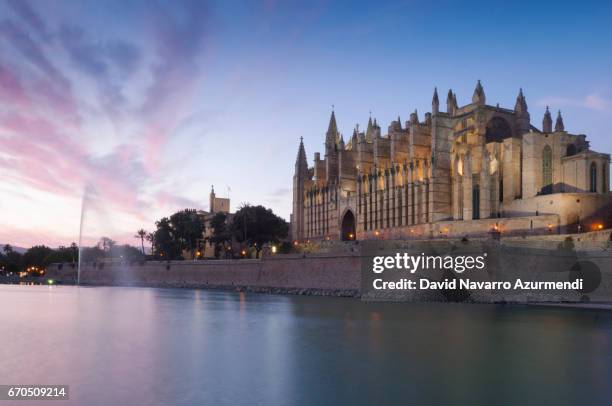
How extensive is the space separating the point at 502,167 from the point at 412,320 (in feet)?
89.6

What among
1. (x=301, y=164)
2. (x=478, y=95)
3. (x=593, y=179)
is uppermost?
(x=478, y=95)

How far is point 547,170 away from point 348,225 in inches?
1002

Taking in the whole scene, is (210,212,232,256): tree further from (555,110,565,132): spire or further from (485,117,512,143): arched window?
(555,110,565,132): spire

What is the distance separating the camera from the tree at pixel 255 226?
67562mm

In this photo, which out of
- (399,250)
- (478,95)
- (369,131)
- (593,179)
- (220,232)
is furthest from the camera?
(369,131)

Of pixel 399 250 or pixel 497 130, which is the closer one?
pixel 399 250

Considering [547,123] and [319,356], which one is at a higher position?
[547,123]

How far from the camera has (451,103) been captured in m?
60.0

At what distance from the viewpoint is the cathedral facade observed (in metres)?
46.4

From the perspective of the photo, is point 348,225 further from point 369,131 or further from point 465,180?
point 465,180

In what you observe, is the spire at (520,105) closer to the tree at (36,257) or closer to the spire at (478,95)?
the spire at (478,95)

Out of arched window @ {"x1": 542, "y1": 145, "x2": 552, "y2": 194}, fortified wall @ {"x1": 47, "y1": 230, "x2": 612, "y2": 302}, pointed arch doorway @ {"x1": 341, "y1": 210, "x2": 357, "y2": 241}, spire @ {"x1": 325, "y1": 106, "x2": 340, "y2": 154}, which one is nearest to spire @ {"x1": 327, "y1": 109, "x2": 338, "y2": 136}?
spire @ {"x1": 325, "y1": 106, "x2": 340, "y2": 154}

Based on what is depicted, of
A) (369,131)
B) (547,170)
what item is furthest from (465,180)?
(369,131)

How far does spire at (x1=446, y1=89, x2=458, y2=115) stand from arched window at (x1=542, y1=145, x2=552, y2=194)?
39.5 feet
